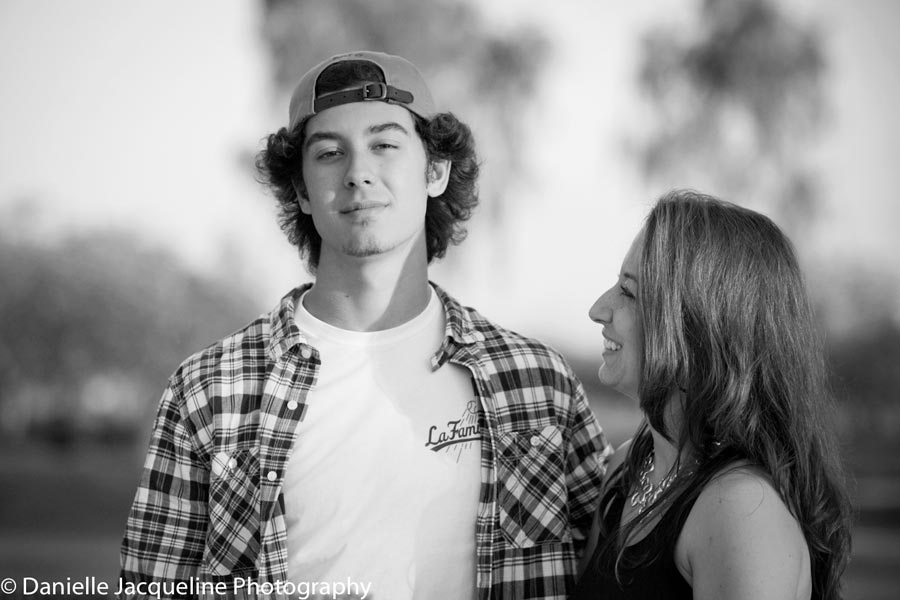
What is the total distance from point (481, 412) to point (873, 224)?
350 centimetres

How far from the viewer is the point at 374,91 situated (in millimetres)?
2148

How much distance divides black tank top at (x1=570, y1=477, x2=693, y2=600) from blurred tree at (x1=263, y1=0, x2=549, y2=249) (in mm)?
3106

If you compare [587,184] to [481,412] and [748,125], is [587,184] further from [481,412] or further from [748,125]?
[481,412]

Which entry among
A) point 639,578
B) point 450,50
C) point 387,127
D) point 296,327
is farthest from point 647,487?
point 450,50

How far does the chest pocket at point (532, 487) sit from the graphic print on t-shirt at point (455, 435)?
71 millimetres

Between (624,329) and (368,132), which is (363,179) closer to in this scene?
(368,132)

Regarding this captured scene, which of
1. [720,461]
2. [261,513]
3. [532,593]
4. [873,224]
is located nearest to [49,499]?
[261,513]

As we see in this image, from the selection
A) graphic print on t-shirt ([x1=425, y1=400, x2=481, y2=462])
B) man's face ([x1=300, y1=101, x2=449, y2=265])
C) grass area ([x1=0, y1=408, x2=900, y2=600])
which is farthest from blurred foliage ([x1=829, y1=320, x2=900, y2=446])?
man's face ([x1=300, y1=101, x2=449, y2=265])

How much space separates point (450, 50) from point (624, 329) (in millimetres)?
3278

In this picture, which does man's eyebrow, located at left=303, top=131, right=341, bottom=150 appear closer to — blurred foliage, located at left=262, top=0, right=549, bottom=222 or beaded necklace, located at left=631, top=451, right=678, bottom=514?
beaded necklace, located at left=631, top=451, right=678, bottom=514

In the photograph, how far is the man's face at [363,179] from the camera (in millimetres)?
2092

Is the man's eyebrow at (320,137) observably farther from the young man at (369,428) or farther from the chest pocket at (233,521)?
the chest pocket at (233,521)

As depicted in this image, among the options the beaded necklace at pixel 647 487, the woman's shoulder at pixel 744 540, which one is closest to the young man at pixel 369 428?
the beaded necklace at pixel 647 487

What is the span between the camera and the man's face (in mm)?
2092
